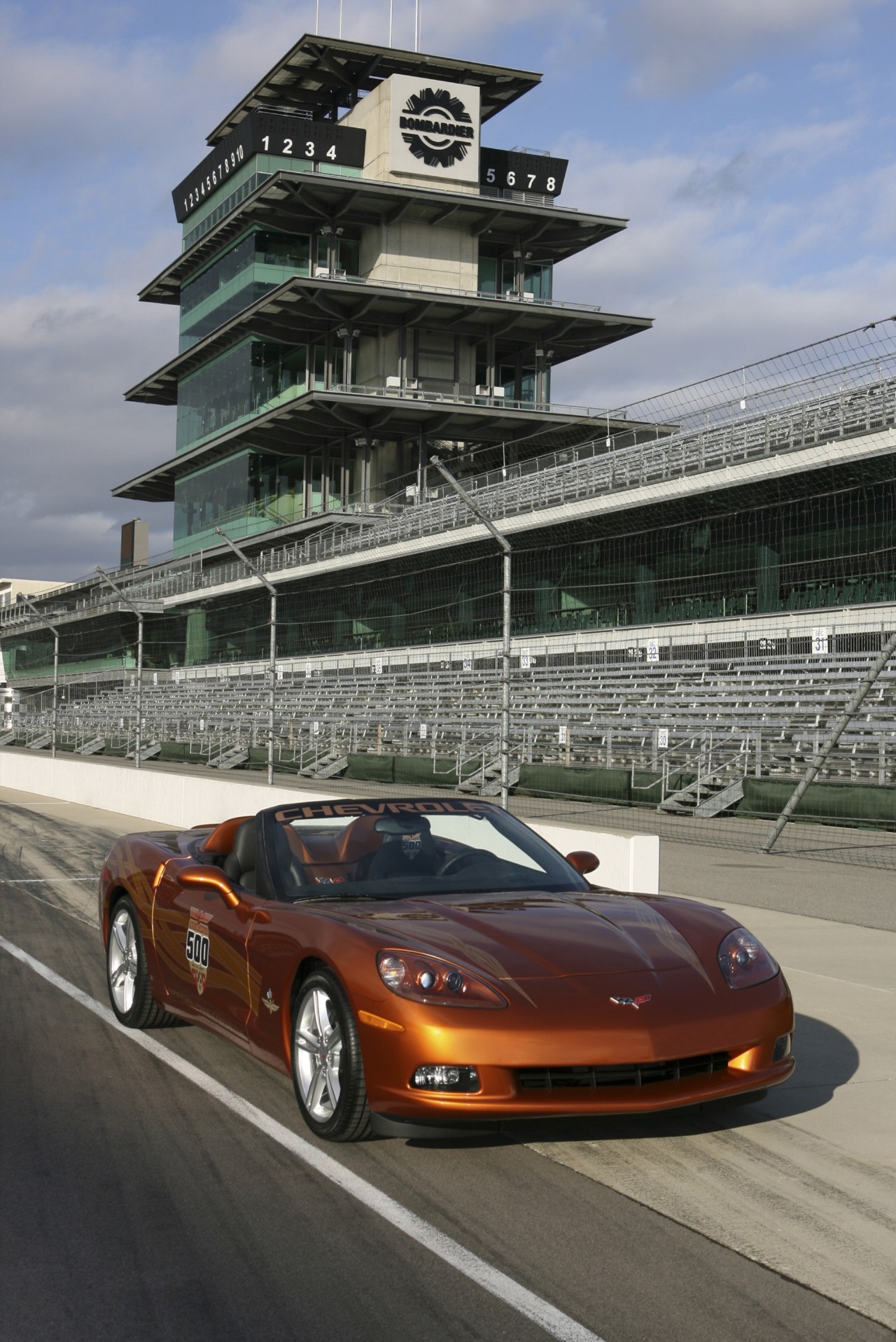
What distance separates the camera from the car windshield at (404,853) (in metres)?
6.16

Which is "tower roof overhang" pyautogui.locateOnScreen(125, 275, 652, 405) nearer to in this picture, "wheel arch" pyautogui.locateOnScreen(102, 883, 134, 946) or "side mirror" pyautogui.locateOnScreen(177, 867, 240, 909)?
"wheel arch" pyautogui.locateOnScreen(102, 883, 134, 946)

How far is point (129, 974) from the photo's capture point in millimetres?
7566

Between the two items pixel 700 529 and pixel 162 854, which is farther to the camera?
pixel 700 529

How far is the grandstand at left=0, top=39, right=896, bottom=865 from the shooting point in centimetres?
2492

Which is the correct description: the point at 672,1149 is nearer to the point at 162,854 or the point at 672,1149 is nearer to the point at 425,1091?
the point at 425,1091

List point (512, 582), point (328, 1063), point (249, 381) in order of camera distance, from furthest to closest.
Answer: point (249, 381) < point (512, 582) < point (328, 1063)

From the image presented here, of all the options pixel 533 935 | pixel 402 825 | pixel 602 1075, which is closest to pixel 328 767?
pixel 402 825

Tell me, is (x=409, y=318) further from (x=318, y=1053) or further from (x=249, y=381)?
(x=318, y=1053)

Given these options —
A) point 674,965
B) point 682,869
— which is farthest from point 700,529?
point 674,965

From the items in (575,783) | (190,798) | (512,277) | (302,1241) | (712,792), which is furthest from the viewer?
(512,277)

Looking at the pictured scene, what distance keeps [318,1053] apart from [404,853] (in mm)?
1209

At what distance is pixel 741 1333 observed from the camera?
3629 millimetres

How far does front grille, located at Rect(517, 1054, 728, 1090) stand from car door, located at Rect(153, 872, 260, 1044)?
159 cm

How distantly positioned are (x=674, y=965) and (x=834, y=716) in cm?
1901
